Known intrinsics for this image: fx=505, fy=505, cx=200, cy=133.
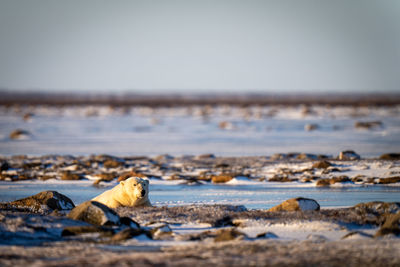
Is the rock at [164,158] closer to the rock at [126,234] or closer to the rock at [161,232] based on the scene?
the rock at [161,232]

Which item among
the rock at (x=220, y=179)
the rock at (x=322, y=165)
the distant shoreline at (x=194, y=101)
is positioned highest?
the distant shoreline at (x=194, y=101)

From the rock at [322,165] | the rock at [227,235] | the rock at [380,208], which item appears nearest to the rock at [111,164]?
the rock at [322,165]

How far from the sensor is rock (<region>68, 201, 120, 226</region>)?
7426 millimetres

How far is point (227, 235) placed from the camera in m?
6.80

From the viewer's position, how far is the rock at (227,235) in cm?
673

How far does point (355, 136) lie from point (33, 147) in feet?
51.0

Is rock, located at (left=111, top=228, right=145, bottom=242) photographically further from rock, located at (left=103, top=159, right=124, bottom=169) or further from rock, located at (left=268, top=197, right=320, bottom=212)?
rock, located at (left=103, top=159, right=124, bottom=169)

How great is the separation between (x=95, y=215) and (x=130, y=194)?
56.8 inches

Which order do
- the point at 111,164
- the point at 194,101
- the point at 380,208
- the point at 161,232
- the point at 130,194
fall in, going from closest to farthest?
the point at 161,232 → the point at 380,208 → the point at 130,194 → the point at 111,164 → the point at 194,101

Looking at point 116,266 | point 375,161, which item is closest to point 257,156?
point 375,161

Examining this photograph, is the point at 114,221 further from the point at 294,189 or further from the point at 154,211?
the point at 294,189

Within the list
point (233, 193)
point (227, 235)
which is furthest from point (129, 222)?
point (233, 193)

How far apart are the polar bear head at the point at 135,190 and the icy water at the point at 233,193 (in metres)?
1.17

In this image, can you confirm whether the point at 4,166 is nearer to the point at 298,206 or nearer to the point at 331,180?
the point at 331,180
